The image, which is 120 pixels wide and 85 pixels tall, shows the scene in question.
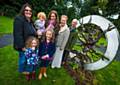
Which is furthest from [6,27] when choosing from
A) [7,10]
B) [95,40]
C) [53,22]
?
[53,22]

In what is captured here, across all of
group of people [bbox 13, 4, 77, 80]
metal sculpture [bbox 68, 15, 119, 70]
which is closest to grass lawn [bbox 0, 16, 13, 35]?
metal sculpture [bbox 68, 15, 119, 70]

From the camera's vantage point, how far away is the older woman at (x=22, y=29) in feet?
24.6

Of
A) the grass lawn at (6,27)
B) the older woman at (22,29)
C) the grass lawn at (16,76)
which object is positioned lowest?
the grass lawn at (6,27)

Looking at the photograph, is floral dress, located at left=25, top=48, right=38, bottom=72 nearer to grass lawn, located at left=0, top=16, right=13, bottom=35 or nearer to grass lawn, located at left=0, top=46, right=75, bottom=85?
grass lawn, located at left=0, top=46, right=75, bottom=85

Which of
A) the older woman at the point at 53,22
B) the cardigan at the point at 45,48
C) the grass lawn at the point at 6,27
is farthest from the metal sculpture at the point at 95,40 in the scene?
the grass lawn at the point at 6,27

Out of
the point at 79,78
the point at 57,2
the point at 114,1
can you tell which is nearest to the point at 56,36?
the point at 79,78

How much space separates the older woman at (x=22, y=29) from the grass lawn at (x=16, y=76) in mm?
868

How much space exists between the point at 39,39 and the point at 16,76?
5.07 feet

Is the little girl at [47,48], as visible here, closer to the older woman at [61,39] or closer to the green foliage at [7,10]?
the older woman at [61,39]

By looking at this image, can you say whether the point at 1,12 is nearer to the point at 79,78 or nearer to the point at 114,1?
the point at 114,1

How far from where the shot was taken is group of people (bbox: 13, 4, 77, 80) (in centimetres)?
758

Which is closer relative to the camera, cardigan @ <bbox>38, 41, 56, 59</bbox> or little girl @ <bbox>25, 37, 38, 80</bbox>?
little girl @ <bbox>25, 37, 38, 80</bbox>

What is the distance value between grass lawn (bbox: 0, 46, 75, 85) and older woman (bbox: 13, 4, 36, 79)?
34.2 inches

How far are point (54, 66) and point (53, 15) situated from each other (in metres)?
1.91
